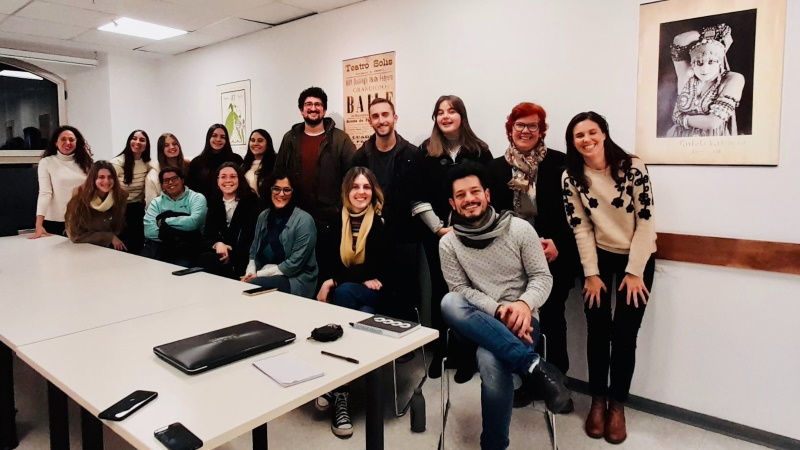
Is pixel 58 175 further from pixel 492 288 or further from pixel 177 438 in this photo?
pixel 177 438

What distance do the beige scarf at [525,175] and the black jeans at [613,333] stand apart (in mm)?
441

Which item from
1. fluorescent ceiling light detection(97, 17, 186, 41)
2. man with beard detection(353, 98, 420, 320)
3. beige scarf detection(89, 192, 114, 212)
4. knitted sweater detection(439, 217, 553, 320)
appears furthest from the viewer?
fluorescent ceiling light detection(97, 17, 186, 41)

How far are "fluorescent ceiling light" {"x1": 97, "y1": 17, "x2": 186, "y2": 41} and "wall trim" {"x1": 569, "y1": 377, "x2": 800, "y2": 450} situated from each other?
451 centimetres

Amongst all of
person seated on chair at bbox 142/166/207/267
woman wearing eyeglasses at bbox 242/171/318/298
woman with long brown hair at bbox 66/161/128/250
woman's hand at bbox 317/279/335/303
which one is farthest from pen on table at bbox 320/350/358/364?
woman with long brown hair at bbox 66/161/128/250

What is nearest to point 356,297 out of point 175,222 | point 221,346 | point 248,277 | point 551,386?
point 248,277

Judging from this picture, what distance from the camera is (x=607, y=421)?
2.37 meters

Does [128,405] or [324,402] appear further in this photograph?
[324,402]

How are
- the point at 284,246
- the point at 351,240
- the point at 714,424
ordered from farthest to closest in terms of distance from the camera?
the point at 284,246 < the point at 351,240 < the point at 714,424

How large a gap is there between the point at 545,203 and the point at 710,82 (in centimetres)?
91

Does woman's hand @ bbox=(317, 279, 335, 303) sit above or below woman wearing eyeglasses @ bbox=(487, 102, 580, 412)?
below

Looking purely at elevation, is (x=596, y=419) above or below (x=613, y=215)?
below

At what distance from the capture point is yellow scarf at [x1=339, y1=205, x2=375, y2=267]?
2770 mm

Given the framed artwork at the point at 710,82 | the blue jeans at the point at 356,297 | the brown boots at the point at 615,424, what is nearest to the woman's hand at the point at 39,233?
the blue jeans at the point at 356,297

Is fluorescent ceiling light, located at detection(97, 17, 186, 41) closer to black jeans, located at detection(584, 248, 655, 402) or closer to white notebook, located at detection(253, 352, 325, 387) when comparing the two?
white notebook, located at detection(253, 352, 325, 387)
